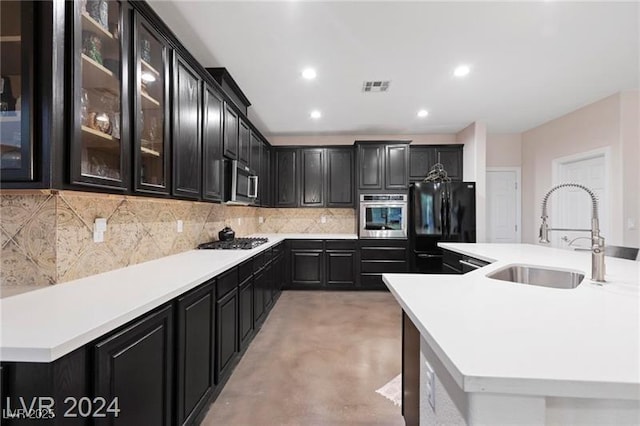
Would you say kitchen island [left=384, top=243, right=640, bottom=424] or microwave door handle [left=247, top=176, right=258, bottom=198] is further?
microwave door handle [left=247, top=176, right=258, bottom=198]

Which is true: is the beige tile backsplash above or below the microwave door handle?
below

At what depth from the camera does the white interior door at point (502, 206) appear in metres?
5.31

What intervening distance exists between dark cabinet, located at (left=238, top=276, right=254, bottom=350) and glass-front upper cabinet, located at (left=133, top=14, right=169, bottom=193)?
1.08m

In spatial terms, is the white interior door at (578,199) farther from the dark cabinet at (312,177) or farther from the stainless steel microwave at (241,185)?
the stainless steel microwave at (241,185)

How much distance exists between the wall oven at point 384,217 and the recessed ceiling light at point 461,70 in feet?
6.86

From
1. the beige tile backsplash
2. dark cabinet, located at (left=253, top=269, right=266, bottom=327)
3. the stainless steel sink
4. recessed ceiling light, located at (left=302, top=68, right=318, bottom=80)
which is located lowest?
dark cabinet, located at (left=253, top=269, right=266, bottom=327)

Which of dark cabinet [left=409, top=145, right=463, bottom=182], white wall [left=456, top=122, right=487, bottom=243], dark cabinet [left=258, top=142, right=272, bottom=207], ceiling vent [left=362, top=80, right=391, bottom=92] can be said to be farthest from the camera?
dark cabinet [left=409, top=145, right=463, bottom=182]

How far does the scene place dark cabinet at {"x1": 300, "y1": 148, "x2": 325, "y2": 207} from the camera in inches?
200

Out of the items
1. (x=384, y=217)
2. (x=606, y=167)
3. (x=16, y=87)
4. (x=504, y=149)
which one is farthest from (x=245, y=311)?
(x=504, y=149)

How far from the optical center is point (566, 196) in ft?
14.7

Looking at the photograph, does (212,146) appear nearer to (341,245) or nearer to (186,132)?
(186,132)

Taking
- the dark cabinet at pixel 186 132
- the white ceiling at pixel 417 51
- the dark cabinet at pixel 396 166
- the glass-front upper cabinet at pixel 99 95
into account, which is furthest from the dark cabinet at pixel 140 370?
the dark cabinet at pixel 396 166

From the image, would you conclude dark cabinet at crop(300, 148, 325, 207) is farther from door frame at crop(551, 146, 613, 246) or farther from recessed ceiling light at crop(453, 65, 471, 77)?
door frame at crop(551, 146, 613, 246)

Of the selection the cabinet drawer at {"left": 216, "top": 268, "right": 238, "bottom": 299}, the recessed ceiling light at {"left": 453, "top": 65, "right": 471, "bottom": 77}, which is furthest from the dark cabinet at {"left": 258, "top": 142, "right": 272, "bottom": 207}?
the recessed ceiling light at {"left": 453, "top": 65, "right": 471, "bottom": 77}
